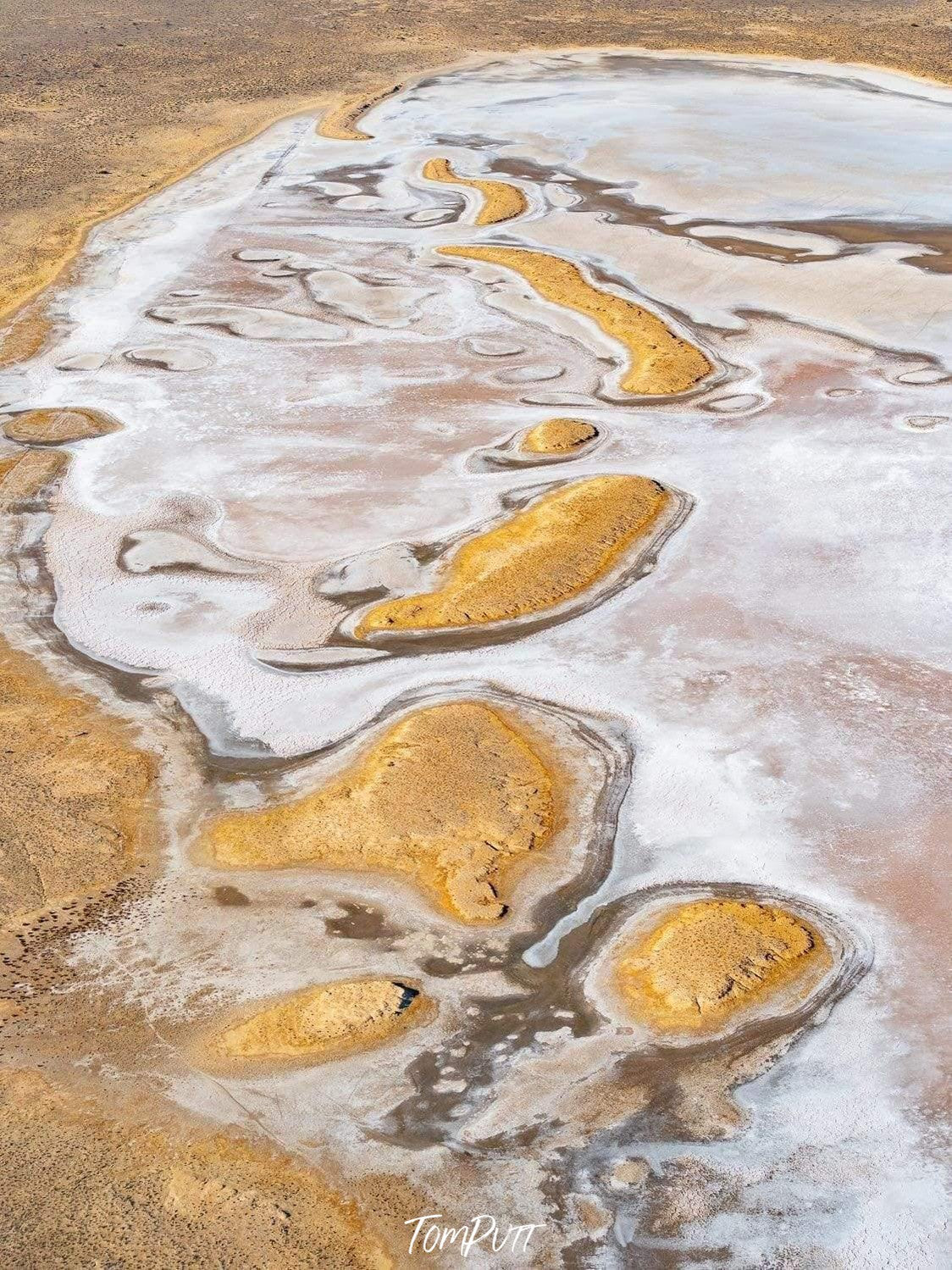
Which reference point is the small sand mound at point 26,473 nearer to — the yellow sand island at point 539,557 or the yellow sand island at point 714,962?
the yellow sand island at point 539,557

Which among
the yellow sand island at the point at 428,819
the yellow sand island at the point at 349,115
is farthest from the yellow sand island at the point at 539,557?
the yellow sand island at the point at 349,115

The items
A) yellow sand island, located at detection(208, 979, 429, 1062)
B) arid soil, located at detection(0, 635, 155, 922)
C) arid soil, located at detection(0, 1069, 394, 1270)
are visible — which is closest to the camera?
arid soil, located at detection(0, 1069, 394, 1270)

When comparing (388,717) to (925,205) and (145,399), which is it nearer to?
(145,399)

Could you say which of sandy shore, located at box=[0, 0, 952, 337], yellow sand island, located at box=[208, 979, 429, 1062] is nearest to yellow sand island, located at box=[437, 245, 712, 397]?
sandy shore, located at box=[0, 0, 952, 337]

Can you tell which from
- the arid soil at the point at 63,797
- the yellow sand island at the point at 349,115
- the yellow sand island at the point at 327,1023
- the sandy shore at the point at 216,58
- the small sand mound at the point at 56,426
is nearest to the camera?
the yellow sand island at the point at 327,1023

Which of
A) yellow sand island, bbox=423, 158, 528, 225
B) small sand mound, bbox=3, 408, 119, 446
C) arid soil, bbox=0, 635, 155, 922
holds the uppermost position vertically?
yellow sand island, bbox=423, 158, 528, 225

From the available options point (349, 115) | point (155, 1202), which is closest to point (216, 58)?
point (349, 115)

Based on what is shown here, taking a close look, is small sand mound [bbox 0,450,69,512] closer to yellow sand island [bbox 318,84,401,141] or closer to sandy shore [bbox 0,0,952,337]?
sandy shore [bbox 0,0,952,337]
